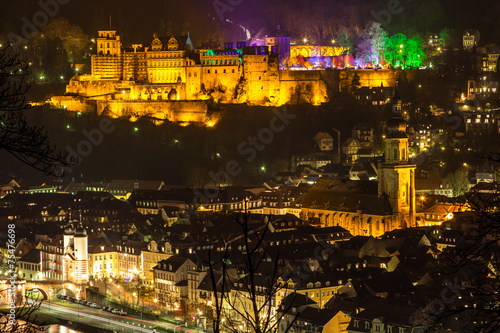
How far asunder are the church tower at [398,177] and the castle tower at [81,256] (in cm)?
1468

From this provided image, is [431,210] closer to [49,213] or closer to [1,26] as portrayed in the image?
[49,213]

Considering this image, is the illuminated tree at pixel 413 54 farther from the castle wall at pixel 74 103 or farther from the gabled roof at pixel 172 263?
the gabled roof at pixel 172 263

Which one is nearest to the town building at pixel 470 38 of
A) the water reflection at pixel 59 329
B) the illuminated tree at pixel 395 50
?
the illuminated tree at pixel 395 50

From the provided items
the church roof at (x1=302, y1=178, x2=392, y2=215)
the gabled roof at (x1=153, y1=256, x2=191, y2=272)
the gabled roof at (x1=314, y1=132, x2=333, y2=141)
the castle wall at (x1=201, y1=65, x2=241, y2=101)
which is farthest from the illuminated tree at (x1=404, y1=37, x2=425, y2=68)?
the gabled roof at (x1=153, y1=256, x2=191, y2=272)

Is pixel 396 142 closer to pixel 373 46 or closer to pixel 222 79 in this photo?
pixel 222 79

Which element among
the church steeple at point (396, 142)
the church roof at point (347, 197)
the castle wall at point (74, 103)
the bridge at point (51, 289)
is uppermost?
the castle wall at point (74, 103)

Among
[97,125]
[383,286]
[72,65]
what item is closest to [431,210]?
[383,286]

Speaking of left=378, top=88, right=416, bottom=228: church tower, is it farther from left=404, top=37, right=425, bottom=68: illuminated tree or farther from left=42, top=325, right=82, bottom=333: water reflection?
left=404, top=37, right=425, bottom=68: illuminated tree

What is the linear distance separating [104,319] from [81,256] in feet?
29.8

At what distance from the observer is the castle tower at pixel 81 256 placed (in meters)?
49.6

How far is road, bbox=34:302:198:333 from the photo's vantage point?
39.6 meters

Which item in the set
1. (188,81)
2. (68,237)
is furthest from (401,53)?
(68,237)

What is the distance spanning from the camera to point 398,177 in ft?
174

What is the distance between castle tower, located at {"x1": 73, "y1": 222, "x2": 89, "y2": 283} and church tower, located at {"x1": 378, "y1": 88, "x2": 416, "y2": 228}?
14.7 meters
